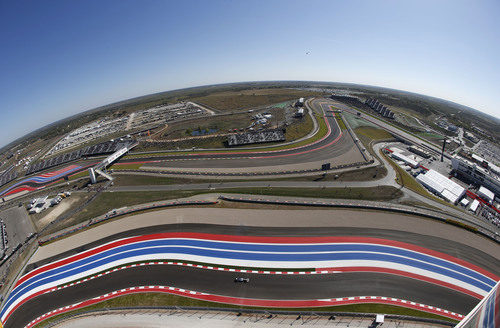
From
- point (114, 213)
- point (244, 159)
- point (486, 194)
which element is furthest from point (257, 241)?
point (486, 194)

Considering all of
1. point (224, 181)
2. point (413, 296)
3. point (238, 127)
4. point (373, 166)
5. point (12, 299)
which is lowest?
point (413, 296)

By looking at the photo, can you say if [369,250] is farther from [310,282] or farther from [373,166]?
[373,166]

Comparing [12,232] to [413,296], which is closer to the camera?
[413,296]

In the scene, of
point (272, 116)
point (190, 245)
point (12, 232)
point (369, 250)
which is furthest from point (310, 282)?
point (272, 116)

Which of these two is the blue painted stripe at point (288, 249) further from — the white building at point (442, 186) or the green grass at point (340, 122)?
the green grass at point (340, 122)

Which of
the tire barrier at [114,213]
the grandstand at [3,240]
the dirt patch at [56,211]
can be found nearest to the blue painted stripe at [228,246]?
the tire barrier at [114,213]

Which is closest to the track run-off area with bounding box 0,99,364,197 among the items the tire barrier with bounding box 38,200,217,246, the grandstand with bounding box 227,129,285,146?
the grandstand with bounding box 227,129,285,146

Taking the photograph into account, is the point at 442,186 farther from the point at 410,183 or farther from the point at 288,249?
the point at 288,249
